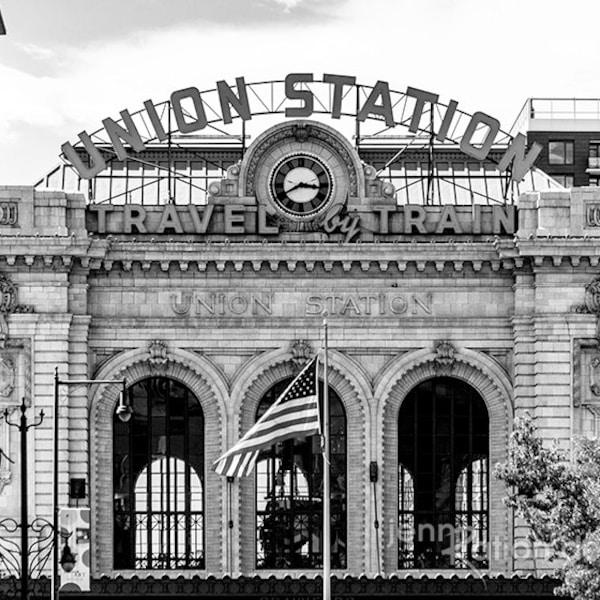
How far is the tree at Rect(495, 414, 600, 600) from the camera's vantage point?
54156 millimetres

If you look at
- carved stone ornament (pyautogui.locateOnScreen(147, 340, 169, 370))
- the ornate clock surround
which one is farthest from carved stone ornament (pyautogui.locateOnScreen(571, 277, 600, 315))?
carved stone ornament (pyautogui.locateOnScreen(147, 340, 169, 370))

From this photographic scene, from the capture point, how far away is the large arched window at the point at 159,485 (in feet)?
227

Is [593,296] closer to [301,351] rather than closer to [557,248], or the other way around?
[557,248]

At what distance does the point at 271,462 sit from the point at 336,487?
284 cm

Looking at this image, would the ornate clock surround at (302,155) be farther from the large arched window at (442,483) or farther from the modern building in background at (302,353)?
the large arched window at (442,483)

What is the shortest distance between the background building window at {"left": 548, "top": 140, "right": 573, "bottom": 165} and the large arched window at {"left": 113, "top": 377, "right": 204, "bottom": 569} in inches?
2414

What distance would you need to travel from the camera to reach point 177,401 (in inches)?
2731

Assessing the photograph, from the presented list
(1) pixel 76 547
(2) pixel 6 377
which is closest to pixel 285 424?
(1) pixel 76 547

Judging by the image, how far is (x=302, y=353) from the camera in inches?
2702

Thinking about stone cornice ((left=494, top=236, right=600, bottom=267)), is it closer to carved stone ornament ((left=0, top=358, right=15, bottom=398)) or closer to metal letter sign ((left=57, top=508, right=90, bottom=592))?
metal letter sign ((left=57, top=508, right=90, bottom=592))

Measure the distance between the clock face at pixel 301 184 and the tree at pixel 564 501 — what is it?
1539 cm

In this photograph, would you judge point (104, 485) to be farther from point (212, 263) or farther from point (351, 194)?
point (351, 194)

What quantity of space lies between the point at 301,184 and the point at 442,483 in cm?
1351

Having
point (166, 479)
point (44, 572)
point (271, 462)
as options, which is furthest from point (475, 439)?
point (44, 572)
